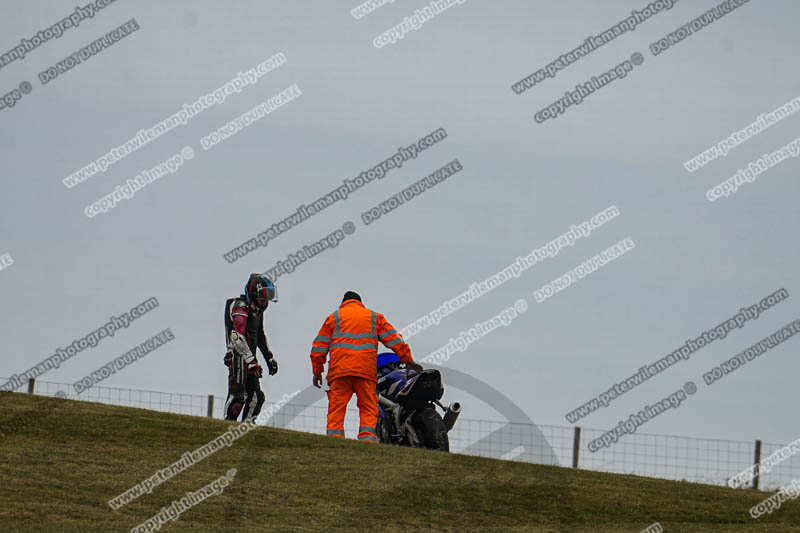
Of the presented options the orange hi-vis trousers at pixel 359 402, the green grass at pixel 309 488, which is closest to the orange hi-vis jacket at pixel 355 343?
the orange hi-vis trousers at pixel 359 402

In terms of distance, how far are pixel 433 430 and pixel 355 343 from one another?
5.30 feet

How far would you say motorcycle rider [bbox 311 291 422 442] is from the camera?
17395mm

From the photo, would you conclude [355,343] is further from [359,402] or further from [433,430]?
[433,430]

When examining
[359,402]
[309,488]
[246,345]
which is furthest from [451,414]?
[309,488]

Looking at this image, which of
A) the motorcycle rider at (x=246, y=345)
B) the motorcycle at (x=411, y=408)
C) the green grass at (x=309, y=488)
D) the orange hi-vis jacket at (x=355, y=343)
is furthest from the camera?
the motorcycle rider at (x=246, y=345)

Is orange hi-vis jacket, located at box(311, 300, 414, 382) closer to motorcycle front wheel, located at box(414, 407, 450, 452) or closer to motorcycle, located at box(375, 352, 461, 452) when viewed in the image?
motorcycle, located at box(375, 352, 461, 452)

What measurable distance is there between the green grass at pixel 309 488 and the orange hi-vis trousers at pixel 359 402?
96 centimetres

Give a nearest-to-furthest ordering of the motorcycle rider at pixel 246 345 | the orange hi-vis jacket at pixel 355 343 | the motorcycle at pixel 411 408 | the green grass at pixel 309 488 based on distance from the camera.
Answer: the green grass at pixel 309 488
the motorcycle at pixel 411 408
the orange hi-vis jacket at pixel 355 343
the motorcycle rider at pixel 246 345

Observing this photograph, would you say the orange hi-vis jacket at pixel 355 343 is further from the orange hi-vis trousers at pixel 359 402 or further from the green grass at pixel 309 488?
the green grass at pixel 309 488

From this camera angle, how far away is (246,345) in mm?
18312

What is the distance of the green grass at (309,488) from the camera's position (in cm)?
1260

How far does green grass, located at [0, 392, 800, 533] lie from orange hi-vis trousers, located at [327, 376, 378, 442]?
3.14 ft

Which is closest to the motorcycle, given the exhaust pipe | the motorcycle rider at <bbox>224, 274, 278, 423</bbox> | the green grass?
the exhaust pipe

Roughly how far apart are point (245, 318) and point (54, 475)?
5.21 meters
